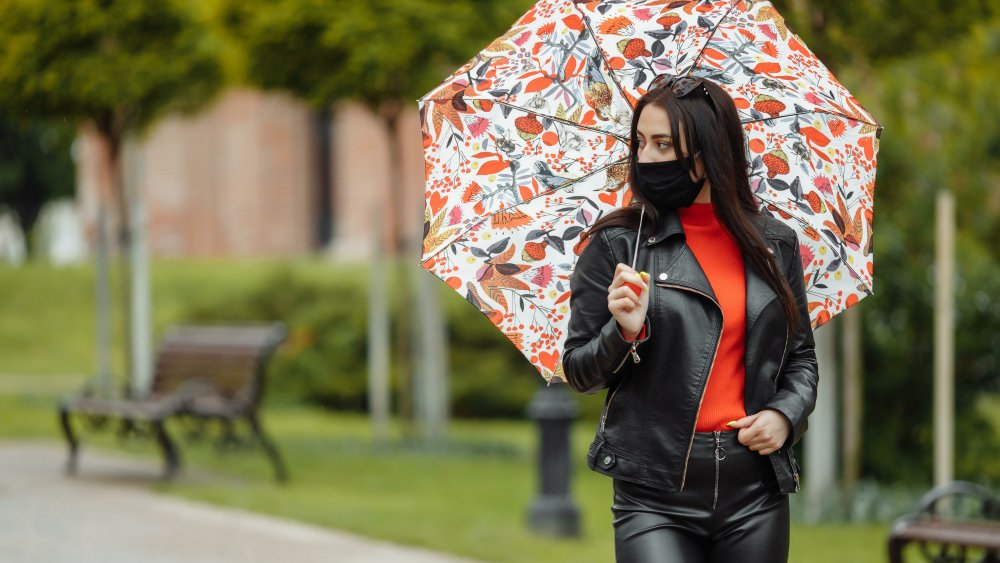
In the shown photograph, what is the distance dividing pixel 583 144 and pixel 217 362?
23.8 ft

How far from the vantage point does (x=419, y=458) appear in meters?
10.9

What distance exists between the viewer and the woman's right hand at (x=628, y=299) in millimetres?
2773

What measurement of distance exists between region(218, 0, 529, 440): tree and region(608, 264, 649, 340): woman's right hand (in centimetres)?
753

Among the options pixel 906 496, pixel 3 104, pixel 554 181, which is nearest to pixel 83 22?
pixel 3 104

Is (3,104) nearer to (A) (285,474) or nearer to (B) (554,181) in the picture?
(A) (285,474)

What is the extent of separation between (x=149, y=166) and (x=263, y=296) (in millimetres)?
12601

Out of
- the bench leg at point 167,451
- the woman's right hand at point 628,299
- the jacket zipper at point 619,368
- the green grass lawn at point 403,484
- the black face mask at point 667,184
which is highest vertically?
the black face mask at point 667,184

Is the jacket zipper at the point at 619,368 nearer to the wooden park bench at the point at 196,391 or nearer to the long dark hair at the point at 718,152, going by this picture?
the long dark hair at the point at 718,152

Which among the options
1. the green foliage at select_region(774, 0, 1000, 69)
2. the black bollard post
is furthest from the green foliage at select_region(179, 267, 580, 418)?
the black bollard post

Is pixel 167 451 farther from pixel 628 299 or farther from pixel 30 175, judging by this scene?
pixel 30 175

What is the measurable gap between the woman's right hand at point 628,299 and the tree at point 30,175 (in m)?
37.3

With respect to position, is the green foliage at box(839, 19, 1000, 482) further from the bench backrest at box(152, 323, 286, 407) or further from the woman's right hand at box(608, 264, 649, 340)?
the woman's right hand at box(608, 264, 649, 340)

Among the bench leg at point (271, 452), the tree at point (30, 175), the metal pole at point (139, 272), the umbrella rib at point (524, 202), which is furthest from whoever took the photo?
the tree at point (30, 175)

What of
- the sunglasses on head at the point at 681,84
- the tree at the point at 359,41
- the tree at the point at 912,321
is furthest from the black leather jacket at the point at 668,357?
the tree at the point at 359,41
